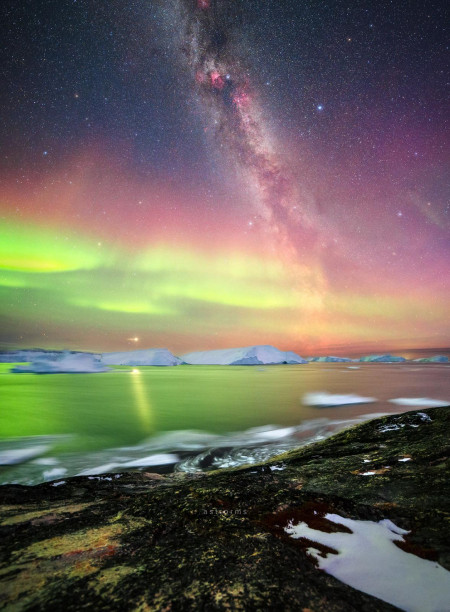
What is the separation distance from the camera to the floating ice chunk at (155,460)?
9.94 metres

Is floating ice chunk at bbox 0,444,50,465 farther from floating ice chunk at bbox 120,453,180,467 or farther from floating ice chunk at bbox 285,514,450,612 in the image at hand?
floating ice chunk at bbox 285,514,450,612

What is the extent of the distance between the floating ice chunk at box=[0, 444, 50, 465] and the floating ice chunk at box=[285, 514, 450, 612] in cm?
1161

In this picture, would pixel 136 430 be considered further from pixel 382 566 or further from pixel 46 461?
pixel 382 566

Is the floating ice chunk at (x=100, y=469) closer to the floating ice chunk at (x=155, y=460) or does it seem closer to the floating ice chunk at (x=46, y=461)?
the floating ice chunk at (x=155, y=460)

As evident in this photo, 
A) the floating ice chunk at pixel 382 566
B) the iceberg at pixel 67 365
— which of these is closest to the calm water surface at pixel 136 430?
the floating ice chunk at pixel 382 566

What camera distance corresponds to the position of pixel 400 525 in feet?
9.23

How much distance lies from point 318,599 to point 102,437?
1495cm

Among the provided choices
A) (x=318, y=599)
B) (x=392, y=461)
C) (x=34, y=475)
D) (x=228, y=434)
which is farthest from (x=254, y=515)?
(x=228, y=434)

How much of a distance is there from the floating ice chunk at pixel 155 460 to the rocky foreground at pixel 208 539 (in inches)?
225

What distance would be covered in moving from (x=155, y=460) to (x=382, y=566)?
9.50 meters

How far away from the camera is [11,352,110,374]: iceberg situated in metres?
88.3

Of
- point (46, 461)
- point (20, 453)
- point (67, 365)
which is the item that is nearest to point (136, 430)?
point (20, 453)

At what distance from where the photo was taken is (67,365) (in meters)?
88.9

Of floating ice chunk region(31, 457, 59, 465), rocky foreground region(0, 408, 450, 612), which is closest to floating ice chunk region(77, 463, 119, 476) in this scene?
floating ice chunk region(31, 457, 59, 465)
